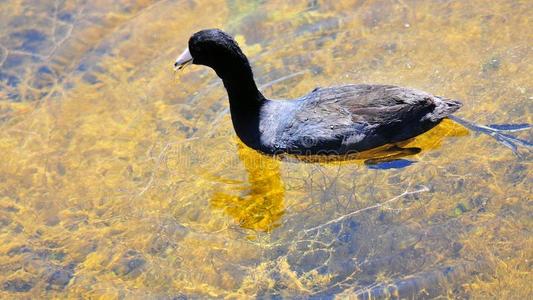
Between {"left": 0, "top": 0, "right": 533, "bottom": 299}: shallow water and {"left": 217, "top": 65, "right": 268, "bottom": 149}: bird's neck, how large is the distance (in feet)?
0.62

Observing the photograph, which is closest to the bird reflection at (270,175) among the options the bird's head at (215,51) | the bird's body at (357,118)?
the bird's body at (357,118)

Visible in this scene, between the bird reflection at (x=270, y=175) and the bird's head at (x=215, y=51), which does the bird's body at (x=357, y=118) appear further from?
the bird's head at (x=215, y=51)

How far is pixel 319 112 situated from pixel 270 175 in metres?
0.66

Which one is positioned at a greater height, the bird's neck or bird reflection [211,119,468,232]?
the bird's neck

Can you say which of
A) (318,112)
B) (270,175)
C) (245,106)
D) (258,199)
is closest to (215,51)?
(245,106)

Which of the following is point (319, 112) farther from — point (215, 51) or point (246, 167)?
point (215, 51)

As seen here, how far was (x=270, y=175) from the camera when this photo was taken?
20.7ft

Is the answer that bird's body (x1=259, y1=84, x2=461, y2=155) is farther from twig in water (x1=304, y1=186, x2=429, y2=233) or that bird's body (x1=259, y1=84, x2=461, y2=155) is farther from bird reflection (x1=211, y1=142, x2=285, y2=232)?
twig in water (x1=304, y1=186, x2=429, y2=233)

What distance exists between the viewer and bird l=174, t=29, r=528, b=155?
603 centimetres

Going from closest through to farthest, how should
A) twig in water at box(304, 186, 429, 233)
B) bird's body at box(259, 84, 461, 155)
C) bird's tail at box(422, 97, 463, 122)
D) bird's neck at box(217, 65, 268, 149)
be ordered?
twig in water at box(304, 186, 429, 233), bird's body at box(259, 84, 461, 155), bird's tail at box(422, 97, 463, 122), bird's neck at box(217, 65, 268, 149)

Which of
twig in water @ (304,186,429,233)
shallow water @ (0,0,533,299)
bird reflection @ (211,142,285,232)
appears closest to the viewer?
shallow water @ (0,0,533,299)

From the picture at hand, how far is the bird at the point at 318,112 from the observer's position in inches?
237

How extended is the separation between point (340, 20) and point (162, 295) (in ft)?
11.8

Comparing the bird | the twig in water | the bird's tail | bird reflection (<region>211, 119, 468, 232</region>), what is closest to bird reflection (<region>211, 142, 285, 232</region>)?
bird reflection (<region>211, 119, 468, 232</region>)
